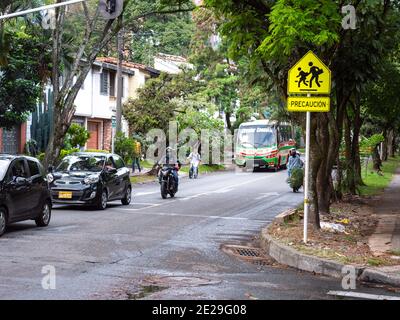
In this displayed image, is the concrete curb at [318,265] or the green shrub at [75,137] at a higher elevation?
the green shrub at [75,137]

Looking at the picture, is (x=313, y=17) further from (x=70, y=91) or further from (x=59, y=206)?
(x=70, y=91)

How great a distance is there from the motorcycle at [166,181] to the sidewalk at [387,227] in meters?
6.85

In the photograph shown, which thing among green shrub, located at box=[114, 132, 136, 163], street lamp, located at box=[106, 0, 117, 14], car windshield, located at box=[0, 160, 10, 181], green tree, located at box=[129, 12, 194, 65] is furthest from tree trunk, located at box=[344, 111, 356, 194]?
green tree, located at box=[129, 12, 194, 65]

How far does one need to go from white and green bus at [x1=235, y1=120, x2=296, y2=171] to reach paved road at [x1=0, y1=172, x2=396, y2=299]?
25724mm

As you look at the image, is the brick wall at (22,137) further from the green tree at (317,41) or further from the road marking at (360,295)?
the road marking at (360,295)

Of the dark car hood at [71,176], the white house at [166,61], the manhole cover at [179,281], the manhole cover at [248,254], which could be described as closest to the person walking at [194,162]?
the dark car hood at [71,176]

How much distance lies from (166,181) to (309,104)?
11.2 m

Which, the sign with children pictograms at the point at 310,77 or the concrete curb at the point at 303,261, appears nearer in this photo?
the concrete curb at the point at 303,261

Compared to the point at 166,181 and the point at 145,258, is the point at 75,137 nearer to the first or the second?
the point at 166,181

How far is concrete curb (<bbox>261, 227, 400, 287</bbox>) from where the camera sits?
30.5ft

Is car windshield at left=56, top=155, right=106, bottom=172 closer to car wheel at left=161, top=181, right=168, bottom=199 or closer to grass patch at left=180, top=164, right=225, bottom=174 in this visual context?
car wheel at left=161, top=181, right=168, bottom=199

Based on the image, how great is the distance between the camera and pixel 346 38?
15281 mm

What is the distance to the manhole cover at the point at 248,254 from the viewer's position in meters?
11.1

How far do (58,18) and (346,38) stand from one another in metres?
11.7
